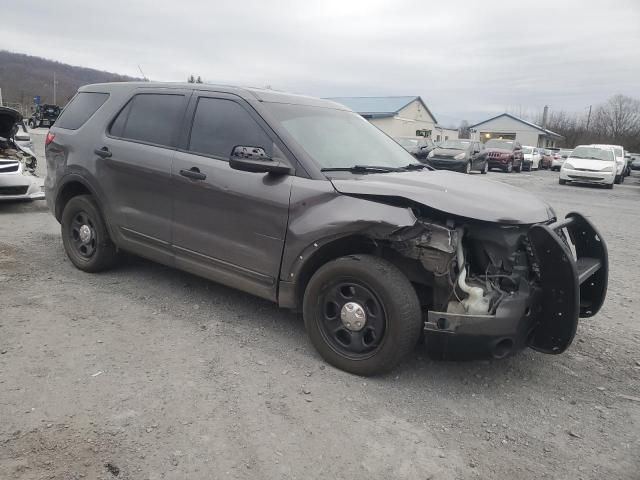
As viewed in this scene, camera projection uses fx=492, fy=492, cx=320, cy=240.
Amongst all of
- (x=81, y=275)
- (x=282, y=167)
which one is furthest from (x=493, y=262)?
(x=81, y=275)

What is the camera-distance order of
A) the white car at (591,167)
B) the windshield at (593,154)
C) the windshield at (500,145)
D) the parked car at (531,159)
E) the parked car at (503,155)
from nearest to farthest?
the white car at (591,167)
the windshield at (593,154)
the parked car at (503,155)
the windshield at (500,145)
the parked car at (531,159)

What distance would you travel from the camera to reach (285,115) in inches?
147

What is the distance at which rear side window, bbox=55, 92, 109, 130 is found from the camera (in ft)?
15.8

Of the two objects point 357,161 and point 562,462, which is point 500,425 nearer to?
point 562,462

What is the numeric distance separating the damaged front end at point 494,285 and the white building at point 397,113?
41546 millimetres

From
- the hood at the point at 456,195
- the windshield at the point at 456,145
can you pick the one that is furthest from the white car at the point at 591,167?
the hood at the point at 456,195

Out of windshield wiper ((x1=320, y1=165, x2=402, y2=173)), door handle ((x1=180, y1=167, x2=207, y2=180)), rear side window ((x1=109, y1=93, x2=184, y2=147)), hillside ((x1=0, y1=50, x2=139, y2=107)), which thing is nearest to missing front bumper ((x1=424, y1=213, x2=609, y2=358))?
windshield wiper ((x1=320, y1=165, x2=402, y2=173))

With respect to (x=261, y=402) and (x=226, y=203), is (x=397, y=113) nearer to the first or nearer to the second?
(x=226, y=203)

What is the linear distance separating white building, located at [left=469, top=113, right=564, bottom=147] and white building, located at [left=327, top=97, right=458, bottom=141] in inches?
463

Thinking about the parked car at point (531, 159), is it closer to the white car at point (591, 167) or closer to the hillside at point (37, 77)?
the white car at point (591, 167)

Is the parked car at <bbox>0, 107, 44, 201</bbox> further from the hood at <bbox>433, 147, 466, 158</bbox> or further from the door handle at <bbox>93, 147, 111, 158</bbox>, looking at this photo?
the hood at <bbox>433, 147, 466, 158</bbox>

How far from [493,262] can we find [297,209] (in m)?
1.30

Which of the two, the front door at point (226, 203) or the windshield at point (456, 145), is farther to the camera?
the windshield at point (456, 145)

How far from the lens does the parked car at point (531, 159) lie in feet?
105
